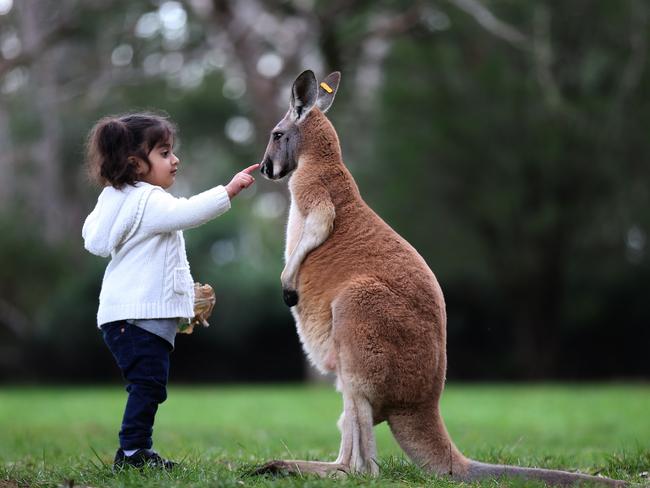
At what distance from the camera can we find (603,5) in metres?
17.9

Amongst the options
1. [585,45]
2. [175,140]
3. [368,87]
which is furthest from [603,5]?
A: [175,140]

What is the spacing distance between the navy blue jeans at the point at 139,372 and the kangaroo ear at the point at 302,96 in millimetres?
1471

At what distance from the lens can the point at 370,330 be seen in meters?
4.42

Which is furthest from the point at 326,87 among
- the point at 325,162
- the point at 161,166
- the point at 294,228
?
the point at 161,166

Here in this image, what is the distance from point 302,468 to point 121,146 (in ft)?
6.08

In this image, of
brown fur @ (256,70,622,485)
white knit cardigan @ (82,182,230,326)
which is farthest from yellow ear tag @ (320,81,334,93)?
white knit cardigan @ (82,182,230,326)

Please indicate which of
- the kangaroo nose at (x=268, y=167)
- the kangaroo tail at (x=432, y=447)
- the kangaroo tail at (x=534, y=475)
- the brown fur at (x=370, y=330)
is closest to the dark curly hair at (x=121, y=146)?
the kangaroo nose at (x=268, y=167)

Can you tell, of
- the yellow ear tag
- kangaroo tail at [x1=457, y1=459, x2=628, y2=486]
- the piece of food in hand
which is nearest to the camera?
kangaroo tail at [x1=457, y1=459, x2=628, y2=486]

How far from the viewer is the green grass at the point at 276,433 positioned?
4566 millimetres

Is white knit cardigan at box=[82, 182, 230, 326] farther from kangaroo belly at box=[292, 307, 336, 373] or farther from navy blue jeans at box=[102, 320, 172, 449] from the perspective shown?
kangaroo belly at box=[292, 307, 336, 373]

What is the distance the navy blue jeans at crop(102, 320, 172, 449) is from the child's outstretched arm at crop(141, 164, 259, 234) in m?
0.52

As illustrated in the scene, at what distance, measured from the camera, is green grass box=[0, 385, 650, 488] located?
180 inches

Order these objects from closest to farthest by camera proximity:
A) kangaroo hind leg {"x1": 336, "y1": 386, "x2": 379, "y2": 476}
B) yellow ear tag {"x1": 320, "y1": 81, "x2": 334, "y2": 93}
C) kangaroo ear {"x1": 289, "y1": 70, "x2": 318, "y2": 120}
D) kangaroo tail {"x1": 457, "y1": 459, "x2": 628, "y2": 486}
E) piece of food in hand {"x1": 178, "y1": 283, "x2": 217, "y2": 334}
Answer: kangaroo tail {"x1": 457, "y1": 459, "x2": 628, "y2": 486} < kangaroo hind leg {"x1": 336, "y1": 386, "x2": 379, "y2": 476} < piece of food in hand {"x1": 178, "y1": 283, "x2": 217, "y2": 334} < kangaroo ear {"x1": 289, "y1": 70, "x2": 318, "y2": 120} < yellow ear tag {"x1": 320, "y1": 81, "x2": 334, "y2": 93}

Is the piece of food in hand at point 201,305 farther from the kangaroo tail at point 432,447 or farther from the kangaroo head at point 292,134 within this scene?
the kangaroo tail at point 432,447
